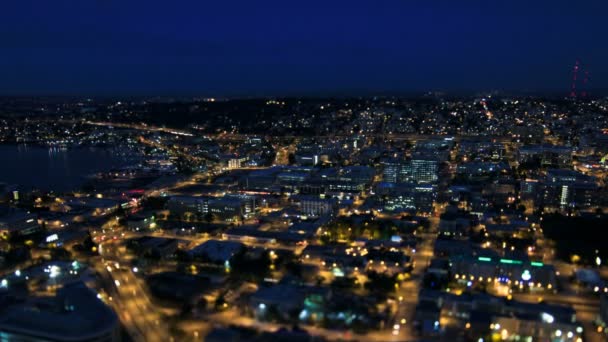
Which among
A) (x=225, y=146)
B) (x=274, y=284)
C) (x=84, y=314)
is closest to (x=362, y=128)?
(x=225, y=146)

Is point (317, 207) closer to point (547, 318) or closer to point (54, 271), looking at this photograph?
point (54, 271)

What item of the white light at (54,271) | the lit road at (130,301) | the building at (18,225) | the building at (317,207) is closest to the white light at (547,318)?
the lit road at (130,301)

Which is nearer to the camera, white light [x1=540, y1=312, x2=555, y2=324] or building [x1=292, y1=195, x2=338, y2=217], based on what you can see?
white light [x1=540, y1=312, x2=555, y2=324]

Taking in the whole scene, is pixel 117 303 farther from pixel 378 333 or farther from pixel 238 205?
pixel 238 205

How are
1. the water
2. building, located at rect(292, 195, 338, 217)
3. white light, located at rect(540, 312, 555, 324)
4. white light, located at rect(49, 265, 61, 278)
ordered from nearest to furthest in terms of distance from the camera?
white light, located at rect(540, 312, 555, 324)
white light, located at rect(49, 265, 61, 278)
building, located at rect(292, 195, 338, 217)
the water

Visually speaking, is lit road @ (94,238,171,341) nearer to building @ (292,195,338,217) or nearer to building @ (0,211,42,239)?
building @ (0,211,42,239)

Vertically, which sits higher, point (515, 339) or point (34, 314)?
point (34, 314)

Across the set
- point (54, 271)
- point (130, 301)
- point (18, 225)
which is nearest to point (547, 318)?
point (130, 301)

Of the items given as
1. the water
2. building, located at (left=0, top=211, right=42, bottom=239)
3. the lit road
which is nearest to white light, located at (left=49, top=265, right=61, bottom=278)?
the lit road
